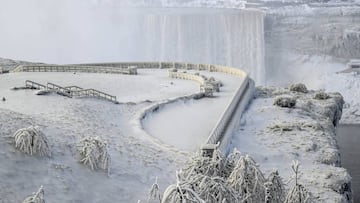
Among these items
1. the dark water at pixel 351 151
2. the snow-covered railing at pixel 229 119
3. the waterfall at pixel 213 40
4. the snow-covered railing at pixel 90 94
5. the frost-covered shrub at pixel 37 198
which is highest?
the waterfall at pixel 213 40

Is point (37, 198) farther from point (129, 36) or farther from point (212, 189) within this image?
point (129, 36)

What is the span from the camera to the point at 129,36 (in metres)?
113

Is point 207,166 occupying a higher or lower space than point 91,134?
higher

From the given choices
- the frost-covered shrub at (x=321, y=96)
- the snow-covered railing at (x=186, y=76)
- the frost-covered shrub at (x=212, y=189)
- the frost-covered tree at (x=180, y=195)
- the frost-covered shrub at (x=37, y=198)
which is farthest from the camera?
the snow-covered railing at (x=186, y=76)

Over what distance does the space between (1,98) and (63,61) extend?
225ft

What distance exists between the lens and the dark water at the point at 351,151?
44.1 m

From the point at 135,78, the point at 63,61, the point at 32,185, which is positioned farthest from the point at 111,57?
the point at 32,185

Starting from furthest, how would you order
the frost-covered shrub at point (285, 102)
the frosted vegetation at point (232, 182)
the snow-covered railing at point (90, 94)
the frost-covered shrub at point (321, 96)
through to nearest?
1. the frost-covered shrub at point (321, 96)
2. the frost-covered shrub at point (285, 102)
3. the snow-covered railing at point (90, 94)
4. the frosted vegetation at point (232, 182)

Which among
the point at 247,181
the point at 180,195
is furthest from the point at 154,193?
the point at 180,195

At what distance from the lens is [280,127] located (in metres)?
38.2

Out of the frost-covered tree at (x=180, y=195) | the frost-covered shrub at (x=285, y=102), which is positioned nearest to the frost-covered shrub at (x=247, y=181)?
the frost-covered tree at (x=180, y=195)

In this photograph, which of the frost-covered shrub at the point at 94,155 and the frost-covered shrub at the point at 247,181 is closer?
the frost-covered shrub at the point at 247,181

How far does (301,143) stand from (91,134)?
11.1m

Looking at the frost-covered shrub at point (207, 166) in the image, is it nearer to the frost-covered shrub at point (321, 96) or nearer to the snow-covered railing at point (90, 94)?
the snow-covered railing at point (90, 94)
